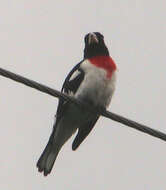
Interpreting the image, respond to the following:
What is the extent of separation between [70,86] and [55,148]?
893 mm

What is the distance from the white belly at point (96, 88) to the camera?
6359 mm

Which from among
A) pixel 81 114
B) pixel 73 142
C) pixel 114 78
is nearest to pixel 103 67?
pixel 114 78

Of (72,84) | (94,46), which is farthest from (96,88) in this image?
(94,46)

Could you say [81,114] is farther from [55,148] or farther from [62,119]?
[55,148]

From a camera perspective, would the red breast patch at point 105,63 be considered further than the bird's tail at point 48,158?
No

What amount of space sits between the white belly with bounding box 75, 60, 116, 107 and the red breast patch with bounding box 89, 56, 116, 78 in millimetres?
74

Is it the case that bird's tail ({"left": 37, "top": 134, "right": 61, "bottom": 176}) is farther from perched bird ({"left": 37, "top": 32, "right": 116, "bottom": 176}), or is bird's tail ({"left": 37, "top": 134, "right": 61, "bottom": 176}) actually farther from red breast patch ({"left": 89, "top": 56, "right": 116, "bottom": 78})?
red breast patch ({"left": 89, "top": 56, "right": 116, "bottom": 78})

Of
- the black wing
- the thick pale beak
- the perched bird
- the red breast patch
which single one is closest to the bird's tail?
the perched bird

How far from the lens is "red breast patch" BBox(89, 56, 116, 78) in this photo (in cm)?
657

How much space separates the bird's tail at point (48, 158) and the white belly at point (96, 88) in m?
0.86

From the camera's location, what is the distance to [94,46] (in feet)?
23.4

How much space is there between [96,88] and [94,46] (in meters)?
0.90

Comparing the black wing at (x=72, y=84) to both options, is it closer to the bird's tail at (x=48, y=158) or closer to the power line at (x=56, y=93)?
the bird's tail at (x=48, y=158)

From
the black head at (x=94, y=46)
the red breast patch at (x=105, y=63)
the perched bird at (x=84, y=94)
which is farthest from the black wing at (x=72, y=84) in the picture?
the black head at (x=94, y=46)
